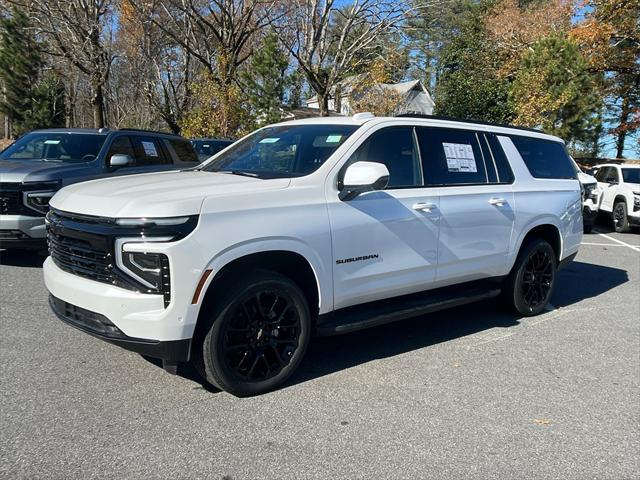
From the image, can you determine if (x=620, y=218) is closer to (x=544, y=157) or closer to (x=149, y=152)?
(x=544, y=157)

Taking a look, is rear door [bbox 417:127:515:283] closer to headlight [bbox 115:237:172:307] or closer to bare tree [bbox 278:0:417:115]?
headlight [bbox 115:237:172:307]

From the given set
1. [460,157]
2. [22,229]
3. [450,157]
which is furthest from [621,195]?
[22,229]

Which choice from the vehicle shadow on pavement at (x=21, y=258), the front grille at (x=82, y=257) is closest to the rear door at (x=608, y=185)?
the vehicle shadow on pavement at (x=21, y=258)

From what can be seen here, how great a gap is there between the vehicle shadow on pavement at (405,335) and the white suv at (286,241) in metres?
0.45

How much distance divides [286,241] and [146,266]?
36.6 inches

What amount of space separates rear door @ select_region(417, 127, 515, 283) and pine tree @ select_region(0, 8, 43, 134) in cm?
3283

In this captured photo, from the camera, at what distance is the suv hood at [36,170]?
682cm

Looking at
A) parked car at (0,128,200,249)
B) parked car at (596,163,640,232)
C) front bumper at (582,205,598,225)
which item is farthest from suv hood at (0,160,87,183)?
parked car at (596,163,640,232)

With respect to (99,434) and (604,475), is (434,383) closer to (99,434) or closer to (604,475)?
(604,475)

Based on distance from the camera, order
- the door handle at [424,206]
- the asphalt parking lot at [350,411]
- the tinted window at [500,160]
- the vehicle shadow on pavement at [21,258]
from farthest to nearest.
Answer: the vehicle shadow on pavement at [21,258] < the tinted window at [500,160] < the door handle at [424,206] < the asphalt parking lot at [350,411]

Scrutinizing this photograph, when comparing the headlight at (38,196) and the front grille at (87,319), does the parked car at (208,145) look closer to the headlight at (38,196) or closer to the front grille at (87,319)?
the headlight at (38,196)

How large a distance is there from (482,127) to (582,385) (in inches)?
103

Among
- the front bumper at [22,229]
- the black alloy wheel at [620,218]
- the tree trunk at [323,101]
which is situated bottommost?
the black alloy wheel at [620,218]

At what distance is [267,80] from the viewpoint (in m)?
22.1
